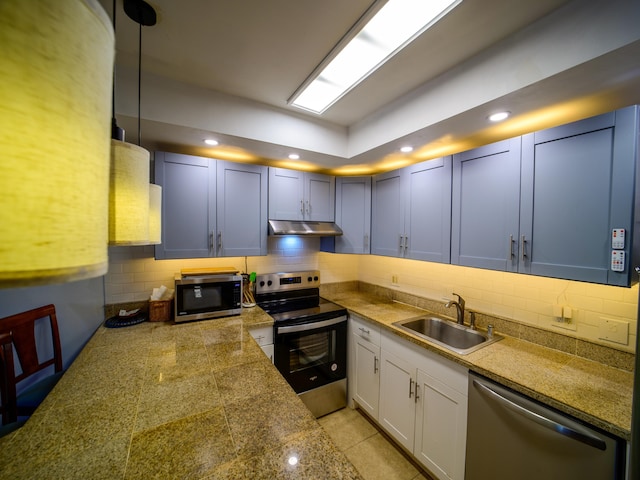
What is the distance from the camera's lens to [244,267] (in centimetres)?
266

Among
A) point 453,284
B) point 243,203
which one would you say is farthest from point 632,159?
point 243,203

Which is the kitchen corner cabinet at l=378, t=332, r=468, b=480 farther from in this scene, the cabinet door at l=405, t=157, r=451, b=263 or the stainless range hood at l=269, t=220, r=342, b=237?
the stainless range hood at l=269, t=220, r=342, b=237

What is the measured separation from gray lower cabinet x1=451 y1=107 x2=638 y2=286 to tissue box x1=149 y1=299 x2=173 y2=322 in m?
2.35

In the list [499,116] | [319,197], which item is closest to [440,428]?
[499,116]

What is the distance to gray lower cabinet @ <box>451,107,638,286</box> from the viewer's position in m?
1.23

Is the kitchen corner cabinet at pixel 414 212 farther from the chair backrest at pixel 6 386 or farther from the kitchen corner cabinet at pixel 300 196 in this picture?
the chair backrest at pixel 6 386

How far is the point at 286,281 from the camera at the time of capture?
2805 millimetres

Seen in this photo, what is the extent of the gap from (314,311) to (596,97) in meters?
2.37

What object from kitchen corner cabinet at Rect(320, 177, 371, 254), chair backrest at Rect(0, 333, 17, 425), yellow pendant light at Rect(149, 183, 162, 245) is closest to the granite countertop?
kitchen corner cabinet at Rect(320, 177, 371, 254)

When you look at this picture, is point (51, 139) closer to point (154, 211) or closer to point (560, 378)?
point (154, 211)

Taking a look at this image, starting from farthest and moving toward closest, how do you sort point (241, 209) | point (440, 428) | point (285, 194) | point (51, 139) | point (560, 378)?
point (285, 194)
point (241, 209)
point (440, 428)
point (560, 378)
point (51, 139)

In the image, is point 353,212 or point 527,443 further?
point 353,212

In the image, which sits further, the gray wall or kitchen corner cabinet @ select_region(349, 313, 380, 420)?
kitchen corner cabinet @ select_region(349, 313, 380, 420)

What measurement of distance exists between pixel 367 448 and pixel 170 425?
173 cm
